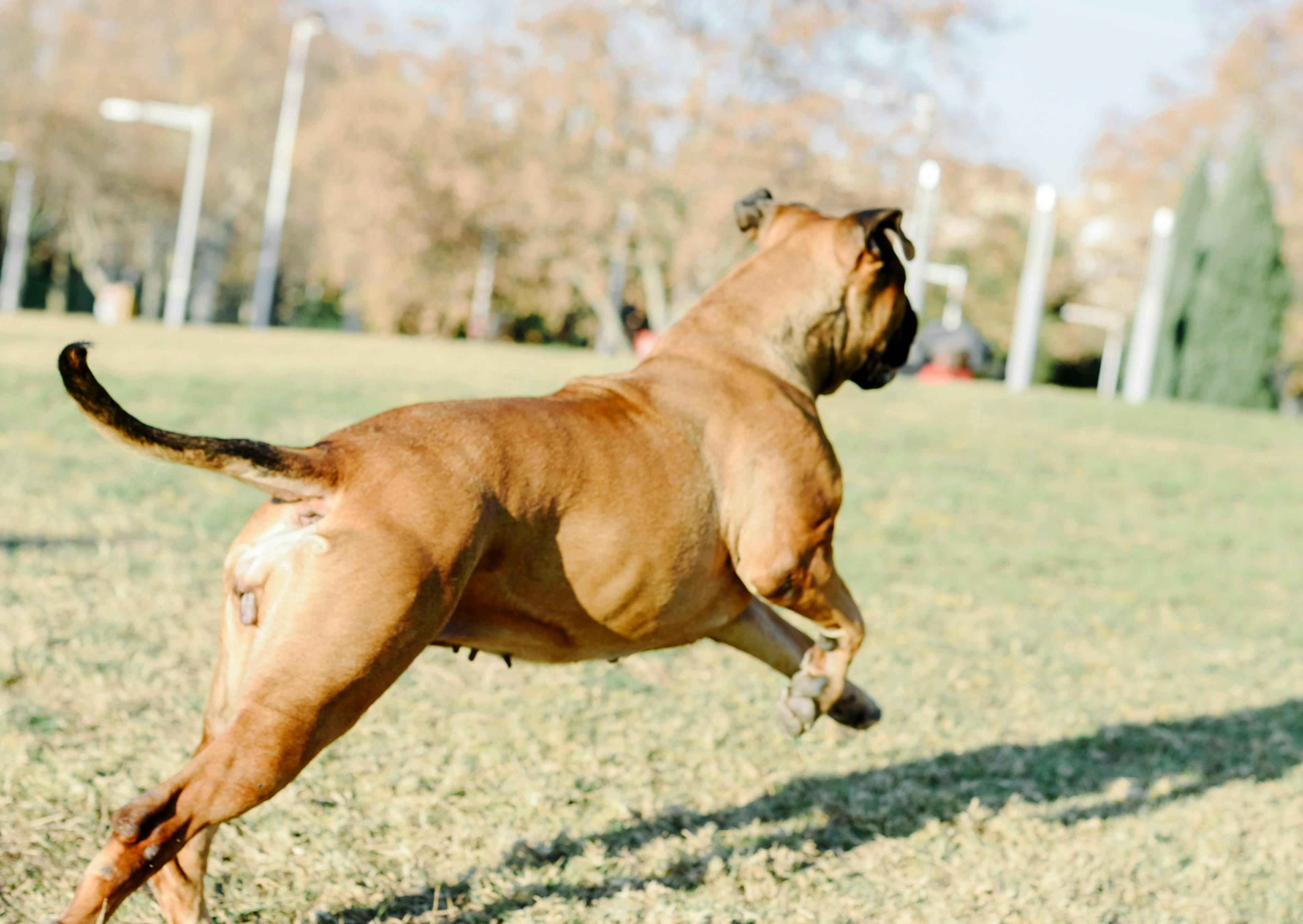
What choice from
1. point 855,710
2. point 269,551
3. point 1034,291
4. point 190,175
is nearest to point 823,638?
point 855,710

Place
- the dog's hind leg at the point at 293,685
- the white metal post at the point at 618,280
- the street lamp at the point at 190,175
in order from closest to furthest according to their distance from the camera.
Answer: the dog's hind leg at the point at 293,685 → the white metal post at the point at 618,280 → the street lamp at the point at 190,175

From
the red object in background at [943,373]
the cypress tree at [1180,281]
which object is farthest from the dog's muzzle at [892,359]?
the cypress tree at [1180,281]

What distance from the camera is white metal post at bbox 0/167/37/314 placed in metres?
41.8

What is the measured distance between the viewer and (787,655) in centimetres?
429

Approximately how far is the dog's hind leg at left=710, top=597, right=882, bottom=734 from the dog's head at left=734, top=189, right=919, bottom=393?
0.81 meters

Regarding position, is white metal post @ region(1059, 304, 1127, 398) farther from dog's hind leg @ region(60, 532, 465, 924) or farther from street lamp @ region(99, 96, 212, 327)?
dog's hind leg @ region(60, 532, 465, 924)

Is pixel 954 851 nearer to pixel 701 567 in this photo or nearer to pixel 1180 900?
pixel 1180 900

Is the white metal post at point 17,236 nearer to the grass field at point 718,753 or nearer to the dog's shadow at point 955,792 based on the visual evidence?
the grass field at point 718,753

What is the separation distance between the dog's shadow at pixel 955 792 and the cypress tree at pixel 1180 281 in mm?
19478

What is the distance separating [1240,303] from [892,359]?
72.7ft

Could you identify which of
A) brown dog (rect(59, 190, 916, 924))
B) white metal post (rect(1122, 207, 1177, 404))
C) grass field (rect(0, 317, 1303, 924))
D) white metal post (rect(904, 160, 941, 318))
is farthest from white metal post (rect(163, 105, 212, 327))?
brown dog (rect(59, 190, 916, 924))

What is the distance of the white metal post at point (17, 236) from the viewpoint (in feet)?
137

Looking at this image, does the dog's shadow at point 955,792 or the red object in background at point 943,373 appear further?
the red object in background at point 943,373

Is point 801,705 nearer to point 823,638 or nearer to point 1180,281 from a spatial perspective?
point 823,638
